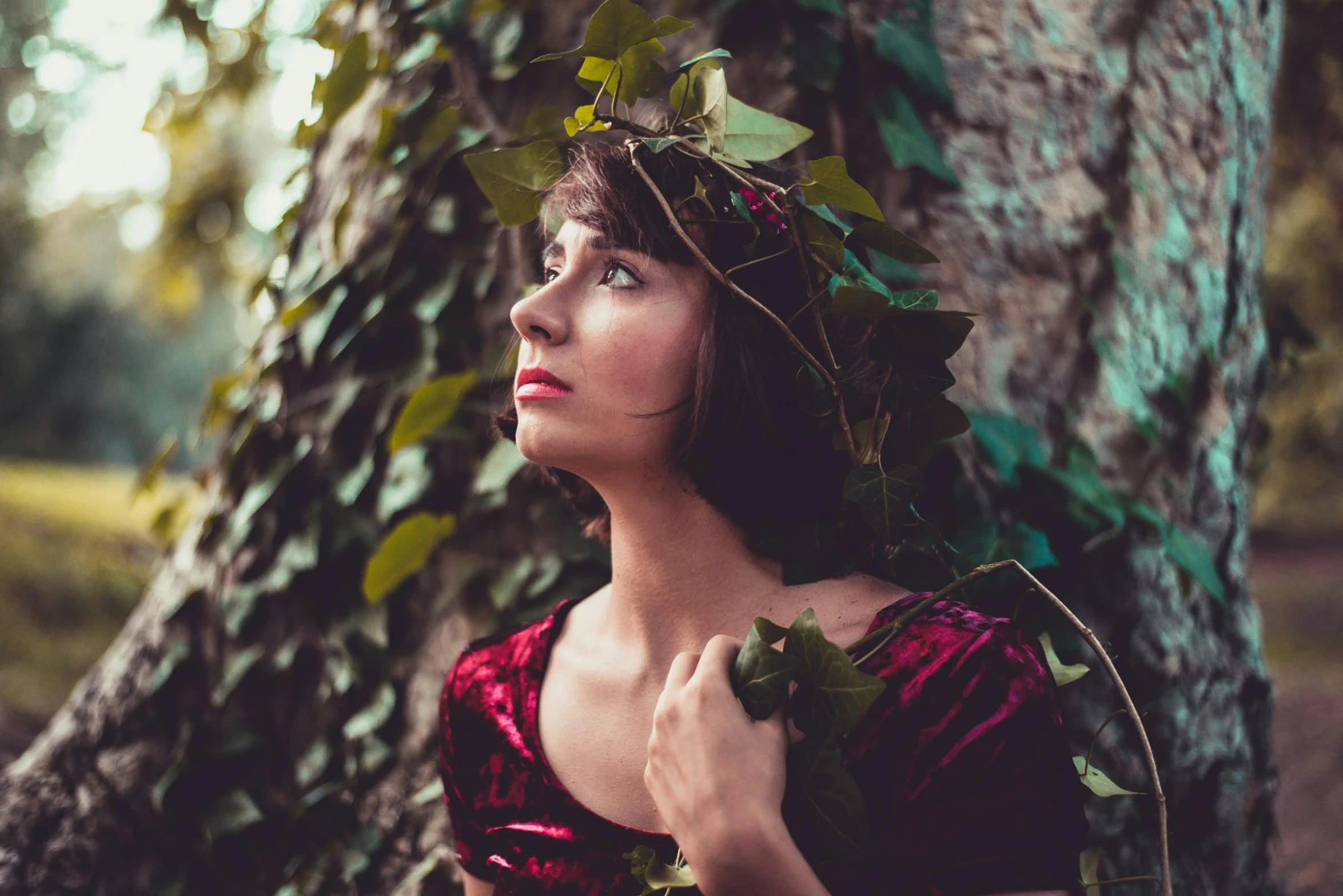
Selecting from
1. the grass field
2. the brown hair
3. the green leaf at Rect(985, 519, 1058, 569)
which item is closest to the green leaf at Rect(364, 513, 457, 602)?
the brown hair

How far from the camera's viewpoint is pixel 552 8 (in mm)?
1989

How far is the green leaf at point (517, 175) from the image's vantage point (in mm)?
1411

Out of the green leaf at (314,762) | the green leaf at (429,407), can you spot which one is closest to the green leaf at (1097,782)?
the green leaf at (429,407)

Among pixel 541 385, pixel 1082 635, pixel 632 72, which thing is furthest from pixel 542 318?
pixel 1082 635

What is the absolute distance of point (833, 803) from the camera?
3.52ft

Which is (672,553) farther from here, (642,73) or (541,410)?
(642,73)

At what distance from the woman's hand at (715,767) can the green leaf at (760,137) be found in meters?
0.69

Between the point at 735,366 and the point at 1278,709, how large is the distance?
6346mm

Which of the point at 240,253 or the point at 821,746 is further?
the point at 240,253

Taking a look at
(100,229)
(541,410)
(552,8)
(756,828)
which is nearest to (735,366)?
(541,410)

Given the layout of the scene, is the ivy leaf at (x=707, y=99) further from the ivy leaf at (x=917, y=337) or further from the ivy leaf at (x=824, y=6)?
the ivy leaf at (x=824, y=6)

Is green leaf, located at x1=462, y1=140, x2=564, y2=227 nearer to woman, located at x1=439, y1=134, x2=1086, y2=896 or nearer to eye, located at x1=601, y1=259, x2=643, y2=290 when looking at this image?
woman, located at x1=439, y1=134, x2=1086, y2=896

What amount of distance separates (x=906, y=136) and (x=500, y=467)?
1.02m

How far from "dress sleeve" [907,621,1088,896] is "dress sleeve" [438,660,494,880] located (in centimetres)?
75
